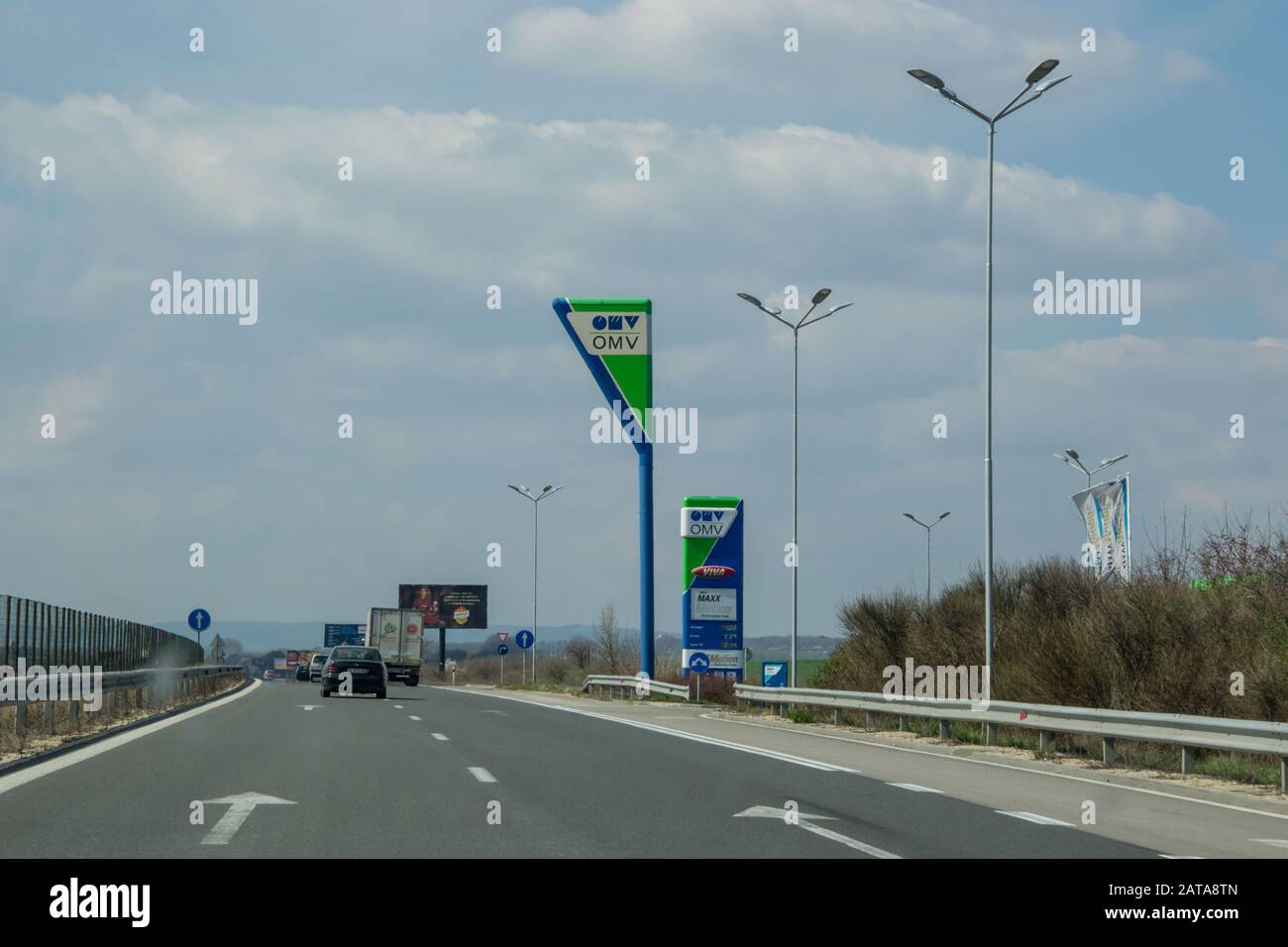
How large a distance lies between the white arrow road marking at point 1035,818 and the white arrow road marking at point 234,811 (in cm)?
656

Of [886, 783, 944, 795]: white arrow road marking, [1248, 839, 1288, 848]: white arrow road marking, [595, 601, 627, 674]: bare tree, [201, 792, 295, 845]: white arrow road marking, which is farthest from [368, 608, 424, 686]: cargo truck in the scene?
[1248, 839, 1288, 848]: white arrow road marking

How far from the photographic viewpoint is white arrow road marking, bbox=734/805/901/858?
1157 centimetres

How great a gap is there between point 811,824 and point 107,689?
18813mm

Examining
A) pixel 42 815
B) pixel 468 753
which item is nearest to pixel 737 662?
pixel 468 753

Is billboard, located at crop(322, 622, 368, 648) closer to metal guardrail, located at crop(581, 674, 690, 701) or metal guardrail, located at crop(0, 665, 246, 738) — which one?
metal guardrail, located at crop(581, 674, 690, 701)

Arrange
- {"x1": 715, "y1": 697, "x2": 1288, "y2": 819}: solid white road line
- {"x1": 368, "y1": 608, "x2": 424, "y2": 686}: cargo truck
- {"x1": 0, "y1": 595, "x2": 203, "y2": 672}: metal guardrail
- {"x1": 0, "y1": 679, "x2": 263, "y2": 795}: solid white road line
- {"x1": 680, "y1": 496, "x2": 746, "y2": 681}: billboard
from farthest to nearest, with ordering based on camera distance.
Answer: {"x1": 368, "y1": 608, "x2": 424, "y2": 686}: cargo truck < {"x1": 680, "y1": 496, "x2": 746, "y2": 681}: billboard < {"x1": 0, "y1": 595, "x2": 203, "y2": 672}: metal guardrail < {"x1": 0, "y1": 679, "x2": 263, "y2": 795}: solid white road line < {"x1": 715, "y1": 697, "x2": 1288, "y2": 819}: solid white road line

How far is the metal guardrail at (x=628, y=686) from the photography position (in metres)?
46.7

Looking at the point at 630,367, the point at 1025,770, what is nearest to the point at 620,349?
the point at 630,367

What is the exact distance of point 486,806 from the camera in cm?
1412

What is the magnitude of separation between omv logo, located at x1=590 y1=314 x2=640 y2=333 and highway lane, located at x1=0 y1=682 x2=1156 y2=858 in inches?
1193

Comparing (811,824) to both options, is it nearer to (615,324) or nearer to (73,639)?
(73,639)

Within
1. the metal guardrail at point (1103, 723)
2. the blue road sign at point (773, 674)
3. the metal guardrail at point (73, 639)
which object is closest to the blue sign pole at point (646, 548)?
the blue road sign at point (773, 674)

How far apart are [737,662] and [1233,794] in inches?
1299
